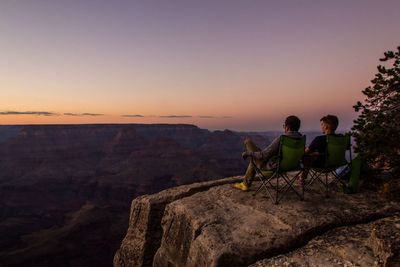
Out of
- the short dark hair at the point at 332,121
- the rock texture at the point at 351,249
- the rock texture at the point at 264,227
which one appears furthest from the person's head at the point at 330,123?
the rock texture at the point at 351,249

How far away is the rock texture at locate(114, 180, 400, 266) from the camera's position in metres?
4.50

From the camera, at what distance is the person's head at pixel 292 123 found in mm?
6348

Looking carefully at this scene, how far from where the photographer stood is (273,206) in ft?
20.5

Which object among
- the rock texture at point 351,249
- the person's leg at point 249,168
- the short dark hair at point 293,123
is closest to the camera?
the rock texture at point 351,249

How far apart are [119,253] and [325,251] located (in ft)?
21.6

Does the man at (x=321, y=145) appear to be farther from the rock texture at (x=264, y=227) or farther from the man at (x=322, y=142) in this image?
the rock texture at (x=264, y=227)

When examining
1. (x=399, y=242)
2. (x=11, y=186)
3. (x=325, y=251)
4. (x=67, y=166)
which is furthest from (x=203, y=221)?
(x=67, y=166)

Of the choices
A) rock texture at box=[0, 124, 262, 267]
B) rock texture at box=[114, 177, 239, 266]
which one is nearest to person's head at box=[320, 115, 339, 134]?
rock texture at box=[114, 177, 239, 266]

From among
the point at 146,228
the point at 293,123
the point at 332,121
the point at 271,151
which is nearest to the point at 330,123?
the point at 332,121

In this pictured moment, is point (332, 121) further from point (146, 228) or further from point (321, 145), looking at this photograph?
point (146, 228)

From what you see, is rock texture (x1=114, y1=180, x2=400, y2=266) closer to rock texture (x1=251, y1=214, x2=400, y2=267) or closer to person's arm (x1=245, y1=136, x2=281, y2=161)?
rock texture (x1=251, y1=214, x2=400, y2=267)

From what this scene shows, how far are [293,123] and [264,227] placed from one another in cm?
210

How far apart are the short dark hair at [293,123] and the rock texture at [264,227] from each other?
144 centimetres

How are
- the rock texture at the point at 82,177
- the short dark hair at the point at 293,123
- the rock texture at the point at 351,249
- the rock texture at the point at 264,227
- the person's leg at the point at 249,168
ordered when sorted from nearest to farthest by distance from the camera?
1. the rock texture at the point at 351,249
2. the rock texture at the point at 264,227
3. the short dark hair at the point at 293,123
4. the person's leg at the point at 249,168
5. the rock texture at the point at 82,177
